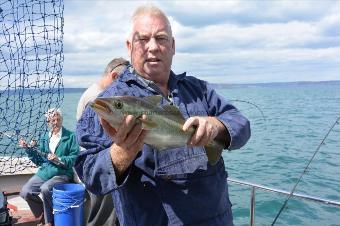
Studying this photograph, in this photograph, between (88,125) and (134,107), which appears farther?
(88,125)

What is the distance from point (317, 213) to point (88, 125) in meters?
9.48

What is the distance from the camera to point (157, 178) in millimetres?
2461

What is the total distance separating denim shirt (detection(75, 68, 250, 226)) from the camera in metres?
2.41

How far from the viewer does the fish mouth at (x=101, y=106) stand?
2.05m

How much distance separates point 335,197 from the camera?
40.8ft

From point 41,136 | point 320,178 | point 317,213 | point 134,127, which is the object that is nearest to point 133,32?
point 134,127

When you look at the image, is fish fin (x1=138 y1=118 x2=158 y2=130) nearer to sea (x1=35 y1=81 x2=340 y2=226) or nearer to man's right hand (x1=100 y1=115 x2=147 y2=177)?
man's right hand (x1=100 y1=115 x2=147 y2=177)

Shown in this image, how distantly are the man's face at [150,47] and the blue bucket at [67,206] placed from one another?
358 cm

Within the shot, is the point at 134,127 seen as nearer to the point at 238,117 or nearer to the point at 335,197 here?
the point at 238,117

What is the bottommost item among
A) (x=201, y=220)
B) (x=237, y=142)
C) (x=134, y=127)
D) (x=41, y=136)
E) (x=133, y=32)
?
(x=41, y=136)

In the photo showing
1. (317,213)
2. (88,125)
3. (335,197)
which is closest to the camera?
(88,125)

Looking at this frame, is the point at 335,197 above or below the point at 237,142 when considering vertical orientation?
below

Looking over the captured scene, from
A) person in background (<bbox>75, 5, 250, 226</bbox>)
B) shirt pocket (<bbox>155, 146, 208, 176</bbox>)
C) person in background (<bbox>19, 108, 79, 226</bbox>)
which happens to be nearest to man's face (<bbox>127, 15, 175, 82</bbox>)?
person in background (<bbox>75, 5, 250, 226</bbox>)

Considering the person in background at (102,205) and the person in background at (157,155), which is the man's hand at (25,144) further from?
the person in background at (157,155)
